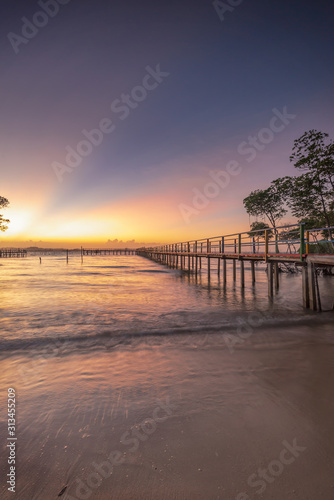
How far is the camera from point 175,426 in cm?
274

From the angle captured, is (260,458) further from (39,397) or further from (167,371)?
(39,397)

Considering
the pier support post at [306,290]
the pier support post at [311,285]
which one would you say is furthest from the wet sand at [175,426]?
the pier support post at [306,290]

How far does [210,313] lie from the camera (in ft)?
30.0

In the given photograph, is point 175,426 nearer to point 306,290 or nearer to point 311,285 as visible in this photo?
point 311,285

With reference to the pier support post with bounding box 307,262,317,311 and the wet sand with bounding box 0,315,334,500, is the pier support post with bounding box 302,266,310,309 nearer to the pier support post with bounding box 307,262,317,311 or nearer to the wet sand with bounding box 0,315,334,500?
the pier support post with bounding box 307,262,317,311

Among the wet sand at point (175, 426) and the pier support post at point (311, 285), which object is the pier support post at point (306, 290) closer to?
the pier support post at point (311, 285)

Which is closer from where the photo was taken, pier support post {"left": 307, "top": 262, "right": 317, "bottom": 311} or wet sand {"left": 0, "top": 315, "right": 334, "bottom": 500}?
wet sand {"left": 0, "top": 315, "right": 334, "bottom": 500}

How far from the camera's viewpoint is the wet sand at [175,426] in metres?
2.01

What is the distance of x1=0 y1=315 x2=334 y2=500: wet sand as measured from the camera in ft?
6.61

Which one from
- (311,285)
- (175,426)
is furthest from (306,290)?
(175,426)

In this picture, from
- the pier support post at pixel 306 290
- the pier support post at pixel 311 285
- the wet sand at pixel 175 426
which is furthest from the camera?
the pier support post at pixel 306 290

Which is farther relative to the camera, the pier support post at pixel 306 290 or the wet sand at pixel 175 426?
the pier support post at pixel 306 290

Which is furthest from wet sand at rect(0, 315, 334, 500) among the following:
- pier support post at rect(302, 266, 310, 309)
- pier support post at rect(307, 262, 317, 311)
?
pier support post at rect(302, 266, 310, 309)

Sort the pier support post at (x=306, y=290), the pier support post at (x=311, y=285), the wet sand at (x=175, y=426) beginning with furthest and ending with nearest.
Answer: the pier support post at (x=306, y=290)
the pier support post at (x=311, y=285)
the wet sand at (x=175, y=426)
